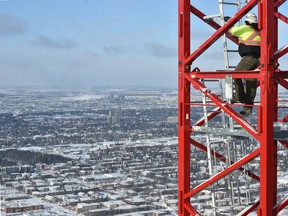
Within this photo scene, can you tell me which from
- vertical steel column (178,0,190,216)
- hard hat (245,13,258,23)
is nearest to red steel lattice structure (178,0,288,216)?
vertical steel column (178,0,190,216)

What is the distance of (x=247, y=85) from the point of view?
4.07 metres

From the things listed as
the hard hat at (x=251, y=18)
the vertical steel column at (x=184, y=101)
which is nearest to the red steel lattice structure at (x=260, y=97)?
the vertical steel column at (x=184, y=101)

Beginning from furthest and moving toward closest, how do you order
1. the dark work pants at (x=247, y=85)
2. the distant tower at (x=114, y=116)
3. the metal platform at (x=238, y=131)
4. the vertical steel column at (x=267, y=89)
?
the distant tower at (x=114, y=116)
the dark work pants at (x=247, y=85)
the metal platform at (x=238, y=131)
the vertical steel column at (x=267, y=89)

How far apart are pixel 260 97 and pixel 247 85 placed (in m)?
0.62

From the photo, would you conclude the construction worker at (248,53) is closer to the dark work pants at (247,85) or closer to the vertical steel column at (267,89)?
the dark work pants at (247,85)

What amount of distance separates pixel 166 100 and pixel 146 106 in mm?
3672

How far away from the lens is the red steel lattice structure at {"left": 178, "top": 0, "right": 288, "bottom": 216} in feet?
11.4

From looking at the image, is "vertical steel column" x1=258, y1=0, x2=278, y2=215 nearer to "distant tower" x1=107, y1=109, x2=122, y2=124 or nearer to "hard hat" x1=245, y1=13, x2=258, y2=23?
"hard hat" x1=245, y1=13, x2=258, y2=23

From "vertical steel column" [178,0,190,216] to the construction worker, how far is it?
0.99ft

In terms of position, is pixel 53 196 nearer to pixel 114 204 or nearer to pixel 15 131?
pixel 114 204

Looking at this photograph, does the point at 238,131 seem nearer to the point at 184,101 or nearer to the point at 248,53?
the point at 184,101

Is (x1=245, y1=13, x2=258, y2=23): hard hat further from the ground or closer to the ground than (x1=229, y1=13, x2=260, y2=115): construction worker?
further from the ground

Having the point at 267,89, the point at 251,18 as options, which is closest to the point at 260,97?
the point at 267,89

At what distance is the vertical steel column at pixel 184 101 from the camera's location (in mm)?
4023
